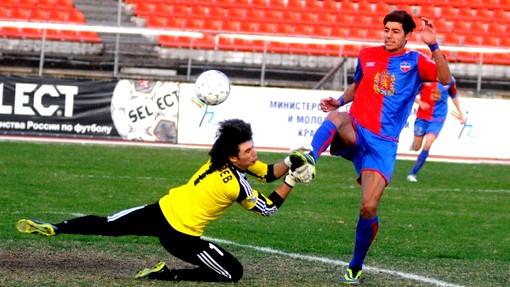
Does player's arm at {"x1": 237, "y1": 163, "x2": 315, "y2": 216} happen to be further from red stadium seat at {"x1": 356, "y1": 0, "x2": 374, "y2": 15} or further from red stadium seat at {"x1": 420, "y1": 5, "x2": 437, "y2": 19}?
red stadium seat at {"x1": 420, "y1": 5, "x2": 437, "y2": 19}

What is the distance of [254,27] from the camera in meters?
28.6

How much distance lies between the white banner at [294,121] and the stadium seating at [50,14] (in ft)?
17.3

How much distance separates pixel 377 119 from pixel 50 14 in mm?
20644

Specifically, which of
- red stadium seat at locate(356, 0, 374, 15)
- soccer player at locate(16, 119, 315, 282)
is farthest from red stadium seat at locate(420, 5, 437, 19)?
soccer player at locate(16, 119, 315, 282)

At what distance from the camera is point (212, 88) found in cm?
1244

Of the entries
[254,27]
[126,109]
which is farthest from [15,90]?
[254,27]

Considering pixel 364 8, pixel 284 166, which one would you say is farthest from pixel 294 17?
pixel 284 166

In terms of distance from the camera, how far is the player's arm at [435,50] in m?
8.20

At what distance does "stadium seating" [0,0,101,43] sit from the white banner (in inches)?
208

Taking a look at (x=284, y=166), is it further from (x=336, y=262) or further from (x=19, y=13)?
(x=19, y=13)

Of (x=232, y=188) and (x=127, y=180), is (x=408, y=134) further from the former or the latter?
(x=232, y=188)

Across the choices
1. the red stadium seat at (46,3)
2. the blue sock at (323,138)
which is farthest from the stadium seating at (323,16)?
the blue sock at (323,138)

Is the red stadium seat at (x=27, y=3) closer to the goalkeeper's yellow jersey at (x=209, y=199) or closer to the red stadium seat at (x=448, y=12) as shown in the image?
the red stadium seat at (x=448, y=12)

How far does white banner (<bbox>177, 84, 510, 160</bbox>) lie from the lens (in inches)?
891
